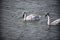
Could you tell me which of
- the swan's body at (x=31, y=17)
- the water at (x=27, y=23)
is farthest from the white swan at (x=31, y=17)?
the water at (x=27, y=23)

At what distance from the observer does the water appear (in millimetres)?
3781

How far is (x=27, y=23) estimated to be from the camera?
178 inches

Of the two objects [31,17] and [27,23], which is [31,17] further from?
[27,23]

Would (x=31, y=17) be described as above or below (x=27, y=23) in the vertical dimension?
above

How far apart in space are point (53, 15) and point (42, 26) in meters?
0.82

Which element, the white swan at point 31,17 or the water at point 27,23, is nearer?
the water at point 27,23

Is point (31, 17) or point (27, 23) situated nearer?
point (27, 23)

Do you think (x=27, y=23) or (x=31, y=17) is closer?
(x=27, y=23)

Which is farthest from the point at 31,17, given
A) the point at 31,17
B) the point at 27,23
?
the point at 27,23

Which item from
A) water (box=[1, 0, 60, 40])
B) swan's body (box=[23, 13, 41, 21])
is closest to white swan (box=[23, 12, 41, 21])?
swan's body (box=[23, 13, 41, 21])

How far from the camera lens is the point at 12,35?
3771mm

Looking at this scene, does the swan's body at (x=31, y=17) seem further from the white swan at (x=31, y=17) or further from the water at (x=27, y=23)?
the water at (x=27, y=23)

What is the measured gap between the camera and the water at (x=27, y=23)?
12.4 ft

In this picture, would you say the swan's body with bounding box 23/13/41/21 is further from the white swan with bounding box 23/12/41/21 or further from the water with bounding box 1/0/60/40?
the water with bounding box 1/0/60/40
